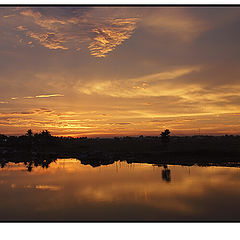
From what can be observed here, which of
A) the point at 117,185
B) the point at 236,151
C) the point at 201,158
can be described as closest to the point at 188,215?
the point at 117,185

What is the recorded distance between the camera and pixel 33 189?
852 inches

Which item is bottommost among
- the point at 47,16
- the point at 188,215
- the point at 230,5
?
the point at 188,215

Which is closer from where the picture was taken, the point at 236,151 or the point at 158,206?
the point at 158,206

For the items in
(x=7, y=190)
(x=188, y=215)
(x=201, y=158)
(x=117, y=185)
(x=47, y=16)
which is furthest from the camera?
(x=201, y=158)

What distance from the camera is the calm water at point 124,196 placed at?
14.5 meters

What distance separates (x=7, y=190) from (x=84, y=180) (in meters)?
7.20

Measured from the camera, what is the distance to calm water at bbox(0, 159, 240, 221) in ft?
47.6

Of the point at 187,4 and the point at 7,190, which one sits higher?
the point at 187,4

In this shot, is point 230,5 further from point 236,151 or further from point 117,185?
point 236,151

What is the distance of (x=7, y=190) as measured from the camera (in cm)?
2130

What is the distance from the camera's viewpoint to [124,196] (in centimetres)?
1841

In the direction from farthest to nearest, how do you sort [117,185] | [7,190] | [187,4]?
[117,185] → [7,190] → [187,4]
